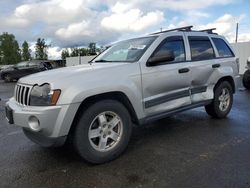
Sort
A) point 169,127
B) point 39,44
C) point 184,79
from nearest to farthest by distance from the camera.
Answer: point 184,79 → point 169,127 → point 39,44

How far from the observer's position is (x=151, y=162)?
363 centimetres

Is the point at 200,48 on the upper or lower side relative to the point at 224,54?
upper

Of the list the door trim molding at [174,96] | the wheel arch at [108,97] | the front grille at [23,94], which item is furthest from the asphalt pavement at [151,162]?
the front grille at [23,94]

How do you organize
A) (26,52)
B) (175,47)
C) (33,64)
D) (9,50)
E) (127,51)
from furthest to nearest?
(26,52) → (9,50) → (33,64) → (175,47) → (127,51)

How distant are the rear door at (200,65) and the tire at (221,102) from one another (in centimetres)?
28

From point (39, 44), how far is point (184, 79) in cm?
7621

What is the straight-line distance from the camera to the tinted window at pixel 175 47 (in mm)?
4527

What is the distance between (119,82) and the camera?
3688 millimetres

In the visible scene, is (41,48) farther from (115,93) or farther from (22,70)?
(115,93)

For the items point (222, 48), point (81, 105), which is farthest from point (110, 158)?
point (222, 48)

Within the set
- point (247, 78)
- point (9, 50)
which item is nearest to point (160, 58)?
point (247, 78)

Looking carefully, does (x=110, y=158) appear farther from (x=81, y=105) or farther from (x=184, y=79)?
(x=184, y=79)

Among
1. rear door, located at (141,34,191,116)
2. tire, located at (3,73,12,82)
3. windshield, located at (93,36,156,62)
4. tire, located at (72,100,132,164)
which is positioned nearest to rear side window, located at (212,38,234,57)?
rear door, located at (141,34,191,116)

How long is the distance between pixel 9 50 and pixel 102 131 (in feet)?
247
